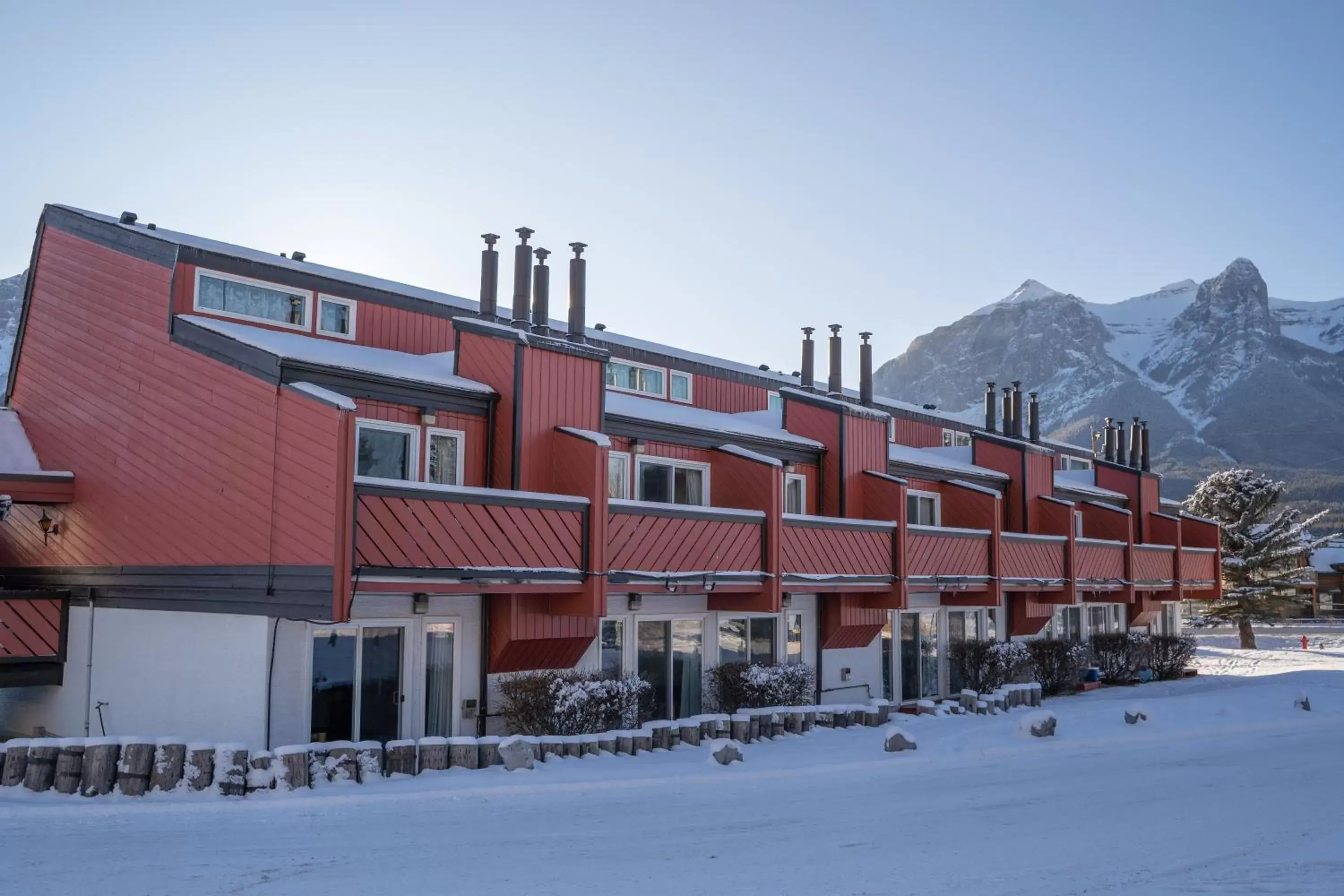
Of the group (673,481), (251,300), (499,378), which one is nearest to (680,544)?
(673,481)

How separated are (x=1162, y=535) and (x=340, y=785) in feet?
106

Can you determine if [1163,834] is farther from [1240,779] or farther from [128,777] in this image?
[128,777]

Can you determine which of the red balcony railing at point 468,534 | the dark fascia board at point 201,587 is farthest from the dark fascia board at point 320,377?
the dark fascia board at point 201,587

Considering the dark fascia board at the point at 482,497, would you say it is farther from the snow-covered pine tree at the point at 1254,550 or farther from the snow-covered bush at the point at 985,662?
the snow-covered pine tree at the point at 1254,550

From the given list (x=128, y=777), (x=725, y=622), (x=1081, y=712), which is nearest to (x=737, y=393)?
(x=725, y=622)

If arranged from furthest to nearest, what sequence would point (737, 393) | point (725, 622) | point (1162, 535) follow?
point (1162, 535), point (737, 393), point (725, 622)

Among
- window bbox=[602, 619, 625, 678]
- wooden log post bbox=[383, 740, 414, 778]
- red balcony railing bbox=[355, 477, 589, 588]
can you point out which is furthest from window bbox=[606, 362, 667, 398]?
wooden log post bbox=[383, 740, 414, 778]

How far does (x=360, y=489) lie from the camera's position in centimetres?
1378

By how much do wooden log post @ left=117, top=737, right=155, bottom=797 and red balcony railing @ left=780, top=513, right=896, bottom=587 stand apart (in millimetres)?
11054

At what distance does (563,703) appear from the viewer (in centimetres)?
1612

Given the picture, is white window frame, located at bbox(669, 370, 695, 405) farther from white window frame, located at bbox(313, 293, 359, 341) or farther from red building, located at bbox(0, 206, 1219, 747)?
white window frame, located at bbox(313, 293, 359, 341)

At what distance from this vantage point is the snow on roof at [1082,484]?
118 ft

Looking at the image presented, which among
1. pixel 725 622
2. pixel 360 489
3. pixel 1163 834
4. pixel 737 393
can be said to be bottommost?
pixel 1163 834

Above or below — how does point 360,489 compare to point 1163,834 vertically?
above
